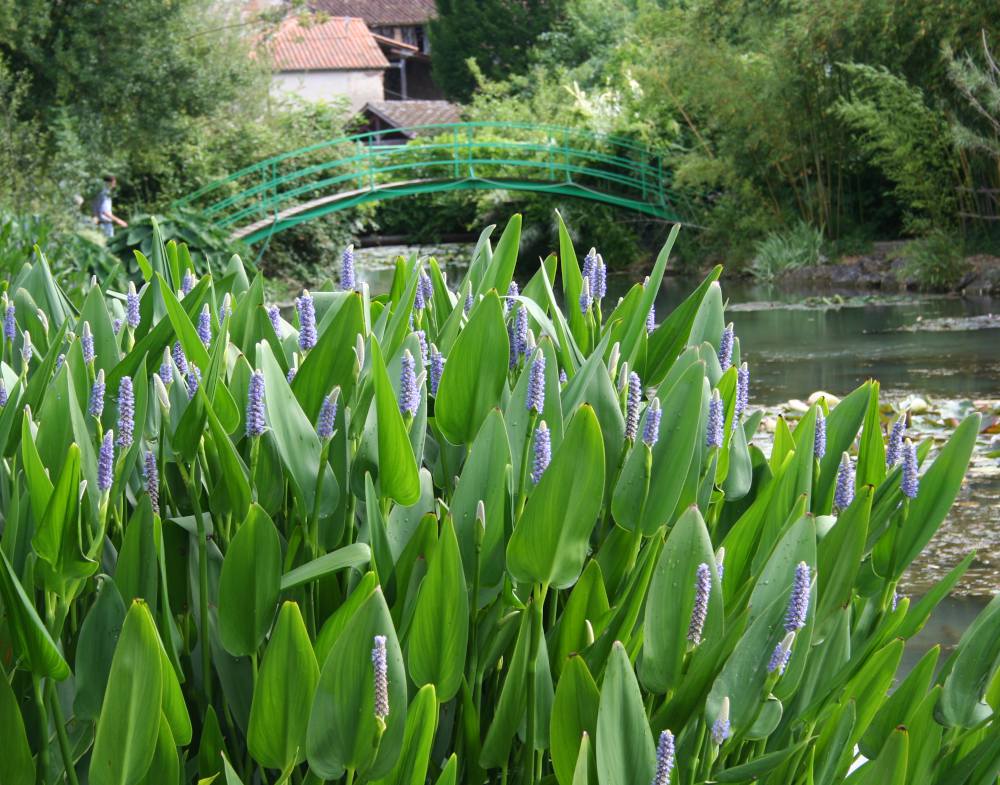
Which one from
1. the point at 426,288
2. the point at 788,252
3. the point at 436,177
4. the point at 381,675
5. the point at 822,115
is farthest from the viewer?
the point at 436,177

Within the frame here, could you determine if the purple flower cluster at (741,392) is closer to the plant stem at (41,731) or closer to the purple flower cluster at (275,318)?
the purple flower cluster at (275,318)

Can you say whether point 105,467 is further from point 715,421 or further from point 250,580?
point 715,421

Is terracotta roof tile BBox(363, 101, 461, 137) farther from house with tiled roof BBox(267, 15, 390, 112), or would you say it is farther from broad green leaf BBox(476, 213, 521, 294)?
broad green leaf BBox(476, 213, 521, 294)

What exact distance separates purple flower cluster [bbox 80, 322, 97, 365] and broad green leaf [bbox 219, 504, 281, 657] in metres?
0.52

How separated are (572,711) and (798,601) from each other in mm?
214

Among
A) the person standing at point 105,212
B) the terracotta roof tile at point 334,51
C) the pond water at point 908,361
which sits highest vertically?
the terracotta roof tile at point 334,51

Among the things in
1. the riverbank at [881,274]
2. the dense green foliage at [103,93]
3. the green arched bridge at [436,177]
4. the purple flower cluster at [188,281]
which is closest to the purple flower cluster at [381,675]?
the purple flower cluster at [188,281]

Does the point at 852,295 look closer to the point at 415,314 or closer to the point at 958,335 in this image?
the point at 958,335

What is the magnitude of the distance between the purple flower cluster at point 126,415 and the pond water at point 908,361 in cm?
217

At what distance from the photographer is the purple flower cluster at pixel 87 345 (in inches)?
60.6

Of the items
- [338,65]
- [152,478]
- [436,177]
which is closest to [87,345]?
[152,478]

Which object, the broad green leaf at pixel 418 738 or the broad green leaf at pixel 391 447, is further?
the broad green leaf at pixel 391 447

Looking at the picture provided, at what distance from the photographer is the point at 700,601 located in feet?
3.47

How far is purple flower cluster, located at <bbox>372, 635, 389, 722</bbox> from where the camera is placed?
950 mm
